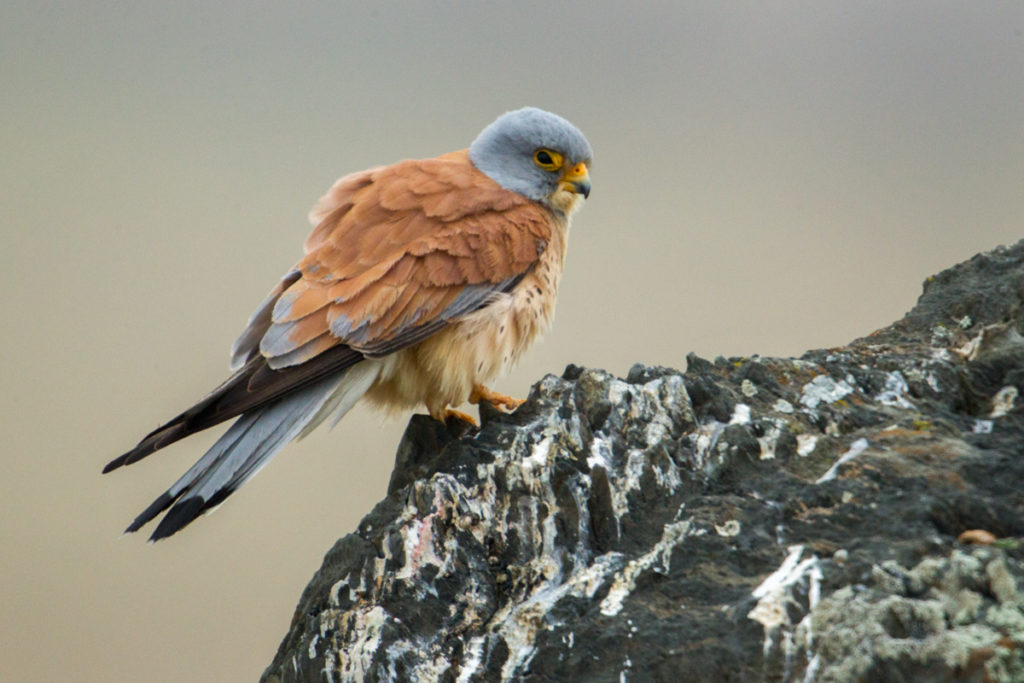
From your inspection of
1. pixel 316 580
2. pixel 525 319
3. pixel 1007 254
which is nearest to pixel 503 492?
pixel 316 580

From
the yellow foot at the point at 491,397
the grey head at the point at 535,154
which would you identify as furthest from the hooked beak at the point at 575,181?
the yellow foot at the point at 491,397

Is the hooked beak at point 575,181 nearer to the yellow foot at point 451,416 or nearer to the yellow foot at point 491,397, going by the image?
the yellow foot at point 491,397

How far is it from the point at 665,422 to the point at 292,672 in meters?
0.80

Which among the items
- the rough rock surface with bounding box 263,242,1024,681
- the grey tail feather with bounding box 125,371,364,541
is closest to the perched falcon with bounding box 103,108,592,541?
the grey tail feather with bounding box 125,371,364,541

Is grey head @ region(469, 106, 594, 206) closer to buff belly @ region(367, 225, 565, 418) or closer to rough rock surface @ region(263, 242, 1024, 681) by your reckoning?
buff belly @ region(367, 225, 565, 418)

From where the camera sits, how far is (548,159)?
9.26 feet

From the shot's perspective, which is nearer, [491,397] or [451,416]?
[451,416]

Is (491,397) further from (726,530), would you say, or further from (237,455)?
(726,530)

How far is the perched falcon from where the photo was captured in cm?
205

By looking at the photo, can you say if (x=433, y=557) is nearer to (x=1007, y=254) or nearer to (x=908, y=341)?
(x=908, y=341)

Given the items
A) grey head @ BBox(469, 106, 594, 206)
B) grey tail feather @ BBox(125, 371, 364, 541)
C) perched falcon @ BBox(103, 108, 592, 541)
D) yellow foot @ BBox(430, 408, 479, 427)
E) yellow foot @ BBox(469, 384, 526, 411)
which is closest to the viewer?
grey tail feather @ BBox(125, 371, 364, 541)

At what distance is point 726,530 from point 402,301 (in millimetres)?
1080

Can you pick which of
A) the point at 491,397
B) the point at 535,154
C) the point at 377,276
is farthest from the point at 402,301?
the point at 535,154

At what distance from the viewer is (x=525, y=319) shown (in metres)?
2.52
